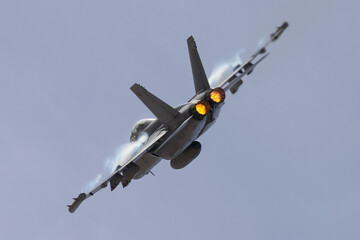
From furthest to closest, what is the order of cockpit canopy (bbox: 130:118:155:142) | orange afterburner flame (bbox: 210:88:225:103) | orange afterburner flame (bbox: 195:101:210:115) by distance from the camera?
cockpit canopy (bbox: 130:118:155:142)
orange afterburner flame (bbox: 210:88:225:103)
orange afterburner flame (bbox: 195:101:210:115)

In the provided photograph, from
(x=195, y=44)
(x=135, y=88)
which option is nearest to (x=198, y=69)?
(x=195, y=44)

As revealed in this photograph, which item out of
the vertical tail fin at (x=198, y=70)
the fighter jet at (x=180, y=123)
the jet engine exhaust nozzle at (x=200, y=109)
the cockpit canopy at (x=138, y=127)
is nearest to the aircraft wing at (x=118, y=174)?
the fighter jet at (x=180, y=123)

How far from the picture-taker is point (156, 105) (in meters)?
39.5

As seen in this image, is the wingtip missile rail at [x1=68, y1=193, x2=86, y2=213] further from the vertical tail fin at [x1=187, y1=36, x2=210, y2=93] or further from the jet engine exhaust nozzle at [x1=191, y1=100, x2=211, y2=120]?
the vertical tail fin at [x1=187, y1=36, x2=210, y2=93]

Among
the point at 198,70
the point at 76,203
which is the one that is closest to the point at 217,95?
the point at 198,70

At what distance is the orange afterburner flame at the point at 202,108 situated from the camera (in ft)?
129

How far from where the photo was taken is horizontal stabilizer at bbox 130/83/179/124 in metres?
38.7

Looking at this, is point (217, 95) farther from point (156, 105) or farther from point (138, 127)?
point (138, 127)

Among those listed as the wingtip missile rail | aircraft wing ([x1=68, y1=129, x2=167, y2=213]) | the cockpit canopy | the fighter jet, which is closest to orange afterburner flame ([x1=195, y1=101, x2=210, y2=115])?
the fighter jet

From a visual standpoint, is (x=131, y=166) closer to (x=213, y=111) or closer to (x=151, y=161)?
(x=151, y=161)

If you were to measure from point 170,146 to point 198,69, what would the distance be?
411cm

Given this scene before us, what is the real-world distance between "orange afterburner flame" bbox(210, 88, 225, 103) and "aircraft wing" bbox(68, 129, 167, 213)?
116 inches

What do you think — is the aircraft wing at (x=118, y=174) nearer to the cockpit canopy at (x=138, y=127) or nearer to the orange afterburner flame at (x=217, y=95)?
the cockpit canopy at (x=138, y=127)

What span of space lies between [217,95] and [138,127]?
18.3ft
